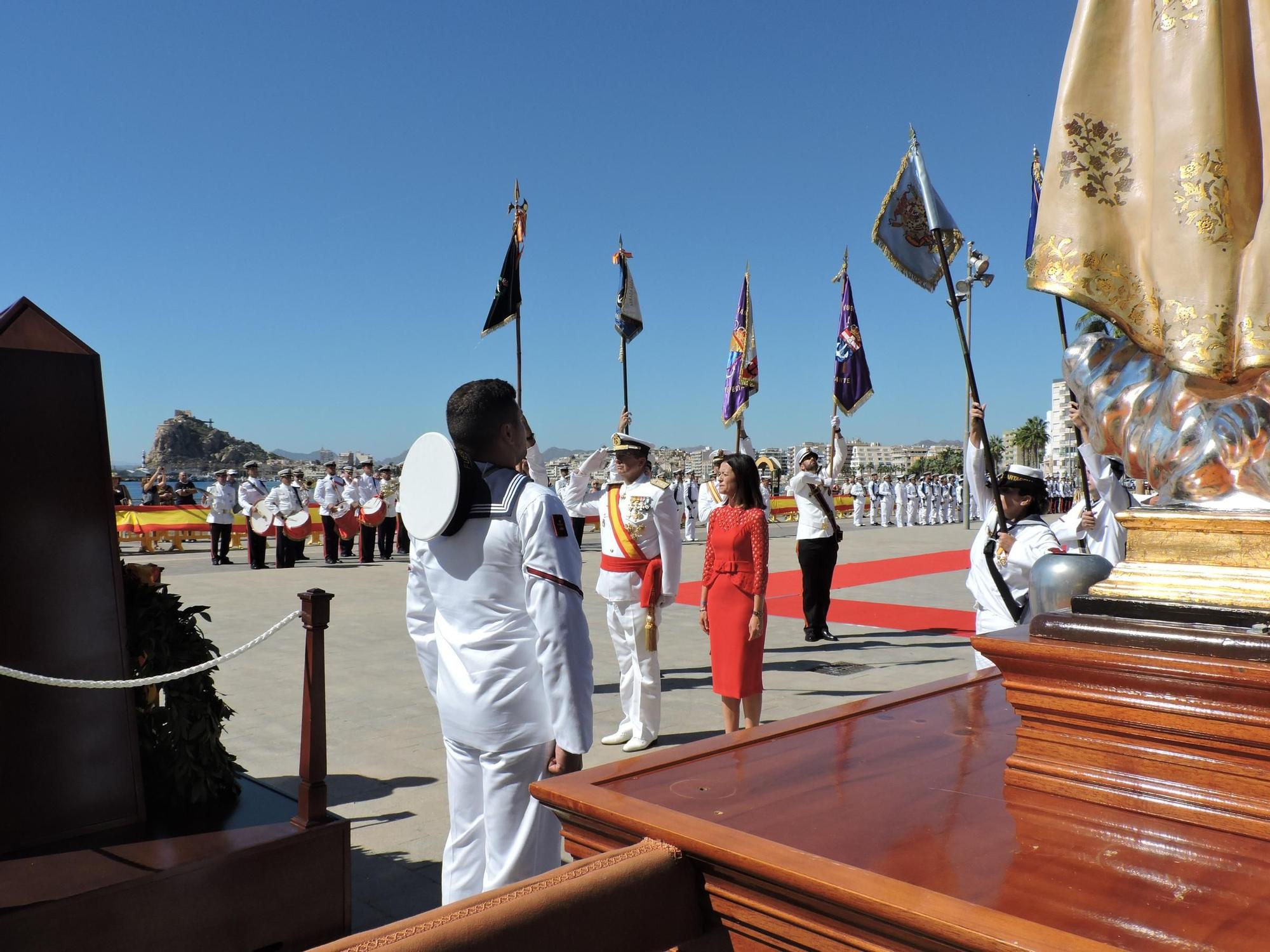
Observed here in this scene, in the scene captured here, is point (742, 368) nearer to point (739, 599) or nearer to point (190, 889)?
point (739, 599)

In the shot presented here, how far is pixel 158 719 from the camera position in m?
3.44

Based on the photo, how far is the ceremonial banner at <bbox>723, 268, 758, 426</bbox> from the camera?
12.8 meters

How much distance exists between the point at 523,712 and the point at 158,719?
5.07ft

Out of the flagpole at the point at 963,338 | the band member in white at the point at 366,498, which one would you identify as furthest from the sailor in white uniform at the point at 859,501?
the flagpole at the point at 963,338

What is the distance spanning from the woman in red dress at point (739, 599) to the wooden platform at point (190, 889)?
99.3 inches

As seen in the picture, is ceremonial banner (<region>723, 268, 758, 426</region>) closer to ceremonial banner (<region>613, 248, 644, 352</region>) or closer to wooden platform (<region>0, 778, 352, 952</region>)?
ceremonial banner (<region>613, 248, 644, 352</region>)

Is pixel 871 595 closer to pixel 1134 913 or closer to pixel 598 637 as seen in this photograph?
pixel 598 637

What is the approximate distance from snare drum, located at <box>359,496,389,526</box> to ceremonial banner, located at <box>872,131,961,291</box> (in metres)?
15.9

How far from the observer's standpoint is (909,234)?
→ 3457mm

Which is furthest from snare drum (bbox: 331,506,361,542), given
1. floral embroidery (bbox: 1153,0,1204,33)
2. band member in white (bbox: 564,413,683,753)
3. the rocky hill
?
the rocky hill

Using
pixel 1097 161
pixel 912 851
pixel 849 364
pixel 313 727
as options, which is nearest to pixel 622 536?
pixel 313 727

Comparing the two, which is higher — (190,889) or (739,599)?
(739,599)

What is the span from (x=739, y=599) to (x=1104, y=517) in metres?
2.59

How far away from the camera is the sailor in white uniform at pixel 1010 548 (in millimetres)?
4461
